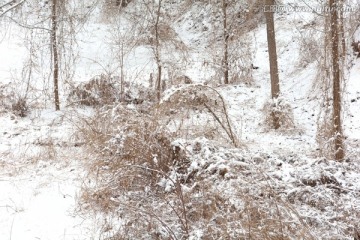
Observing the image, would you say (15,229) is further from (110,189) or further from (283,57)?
(283,57)

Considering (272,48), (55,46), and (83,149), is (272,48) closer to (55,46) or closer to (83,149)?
(83,149)

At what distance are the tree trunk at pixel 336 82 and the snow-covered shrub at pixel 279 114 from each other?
2.70m

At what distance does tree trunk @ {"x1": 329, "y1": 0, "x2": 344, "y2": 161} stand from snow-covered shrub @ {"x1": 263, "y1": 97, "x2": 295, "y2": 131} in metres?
2.70

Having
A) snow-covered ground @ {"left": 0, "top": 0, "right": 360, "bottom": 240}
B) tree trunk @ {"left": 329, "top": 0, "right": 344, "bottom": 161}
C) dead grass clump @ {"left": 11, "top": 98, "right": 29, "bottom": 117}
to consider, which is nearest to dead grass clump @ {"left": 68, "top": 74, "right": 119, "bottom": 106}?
snow-covered ground @ {"left": 0, "top": 0, "right": 360, "bottom": 240}

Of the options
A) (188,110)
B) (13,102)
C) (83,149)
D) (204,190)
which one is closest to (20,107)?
(13,102)

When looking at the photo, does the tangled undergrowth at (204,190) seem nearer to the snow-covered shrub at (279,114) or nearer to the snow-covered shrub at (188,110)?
the snow-covered shrub at (188,110)

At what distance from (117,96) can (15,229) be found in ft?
19.8

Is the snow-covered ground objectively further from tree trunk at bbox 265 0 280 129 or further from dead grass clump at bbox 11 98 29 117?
tree trunk at bbox 265 0 280 129

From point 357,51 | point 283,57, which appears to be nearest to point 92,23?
point 283,57

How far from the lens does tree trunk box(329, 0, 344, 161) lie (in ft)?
17.9

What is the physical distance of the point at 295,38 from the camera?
12227 millimetres

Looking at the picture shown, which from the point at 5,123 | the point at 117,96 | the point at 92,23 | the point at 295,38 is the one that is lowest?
the point at 5,123

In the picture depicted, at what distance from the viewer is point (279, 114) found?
853cm

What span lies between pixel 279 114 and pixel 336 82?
2980 millimetres
